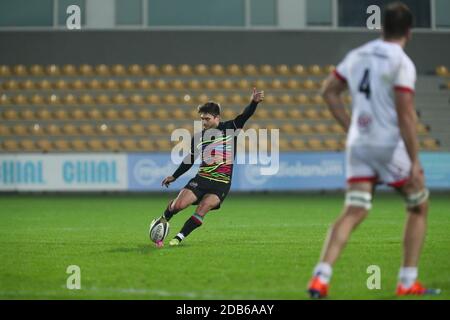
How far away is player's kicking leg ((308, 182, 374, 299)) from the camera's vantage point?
23.4ft

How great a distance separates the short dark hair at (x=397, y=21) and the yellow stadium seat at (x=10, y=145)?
22.1m

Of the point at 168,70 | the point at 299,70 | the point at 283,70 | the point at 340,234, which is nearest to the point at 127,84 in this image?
the point at 168,70

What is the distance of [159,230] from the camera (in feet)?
→ 38.9

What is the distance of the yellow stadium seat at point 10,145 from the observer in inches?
1096

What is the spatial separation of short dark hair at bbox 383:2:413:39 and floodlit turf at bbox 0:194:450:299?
2.27 meters

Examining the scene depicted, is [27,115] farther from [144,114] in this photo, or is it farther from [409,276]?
[409,276]

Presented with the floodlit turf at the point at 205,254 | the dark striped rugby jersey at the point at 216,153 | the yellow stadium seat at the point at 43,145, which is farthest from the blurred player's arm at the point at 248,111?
the yellow stadium seat at the point at 43,145

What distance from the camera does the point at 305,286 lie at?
320 inches

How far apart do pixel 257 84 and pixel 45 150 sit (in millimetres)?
7665

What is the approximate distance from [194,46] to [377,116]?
932 inches

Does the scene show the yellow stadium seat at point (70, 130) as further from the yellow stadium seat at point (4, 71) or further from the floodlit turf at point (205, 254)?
the floodlit turf at point (205, 254)

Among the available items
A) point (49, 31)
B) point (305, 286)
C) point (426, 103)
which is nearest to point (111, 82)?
point (49, 31)

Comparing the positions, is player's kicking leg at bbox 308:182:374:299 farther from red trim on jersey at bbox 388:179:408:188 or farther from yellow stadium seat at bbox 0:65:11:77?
yellow stadium seat at bbox 0:65:11:77
